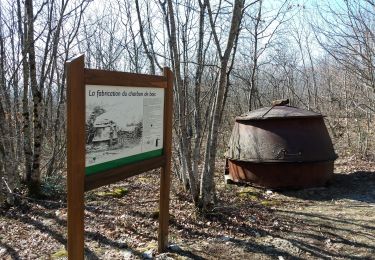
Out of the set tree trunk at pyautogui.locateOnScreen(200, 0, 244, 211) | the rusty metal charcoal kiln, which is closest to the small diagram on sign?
tree trunk at pyautogui.locateOnScreen(200, 0, 244, 211)

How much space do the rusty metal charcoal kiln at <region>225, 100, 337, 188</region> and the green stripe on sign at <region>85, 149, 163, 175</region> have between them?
147 inches

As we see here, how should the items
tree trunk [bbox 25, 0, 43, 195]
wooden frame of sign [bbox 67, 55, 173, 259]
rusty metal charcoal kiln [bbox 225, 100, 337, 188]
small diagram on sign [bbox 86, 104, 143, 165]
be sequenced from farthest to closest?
rusty metal charcoal kiln [bbox 225, 100, 337, 188] < tree trunk [bbox 25, 0, 43, 195] < small diagram on sign [bbox 86, 104, 143, 165] < wooden frame of sign [bbox 67, 55, 173, 259]

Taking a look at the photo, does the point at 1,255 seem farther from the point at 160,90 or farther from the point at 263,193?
the point at 263,193

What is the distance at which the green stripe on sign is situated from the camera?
10.6ft

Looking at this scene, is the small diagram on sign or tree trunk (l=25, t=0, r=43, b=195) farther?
tree trunk (l=25, t=0, r=43, b=195)

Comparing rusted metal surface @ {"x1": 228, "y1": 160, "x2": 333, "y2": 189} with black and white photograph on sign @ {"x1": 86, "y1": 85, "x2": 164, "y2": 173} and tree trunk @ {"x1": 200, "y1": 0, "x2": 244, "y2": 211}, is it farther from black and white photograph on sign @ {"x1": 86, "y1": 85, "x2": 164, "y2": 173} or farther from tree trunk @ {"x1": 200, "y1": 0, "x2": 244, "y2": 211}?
black and white photograph on sign @ {"x1": 86, "y1": 85, "x2": 164, "y2": 173}

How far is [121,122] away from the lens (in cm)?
352

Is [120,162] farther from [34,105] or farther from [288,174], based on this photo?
[288,174]

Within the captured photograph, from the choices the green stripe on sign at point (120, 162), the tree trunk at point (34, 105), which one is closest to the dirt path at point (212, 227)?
the tree trunk at point (34, 105)

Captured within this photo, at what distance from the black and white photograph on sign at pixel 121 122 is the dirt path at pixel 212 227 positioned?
4.08 feet

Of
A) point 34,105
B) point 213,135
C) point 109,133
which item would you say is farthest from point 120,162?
point 34,105

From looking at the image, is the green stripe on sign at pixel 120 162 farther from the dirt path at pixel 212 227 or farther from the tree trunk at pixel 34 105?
the tree trunk at pixel 34 105

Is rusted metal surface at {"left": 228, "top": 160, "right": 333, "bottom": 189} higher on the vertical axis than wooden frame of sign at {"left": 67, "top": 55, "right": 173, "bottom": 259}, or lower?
lower

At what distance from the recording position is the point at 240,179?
26.4ft
